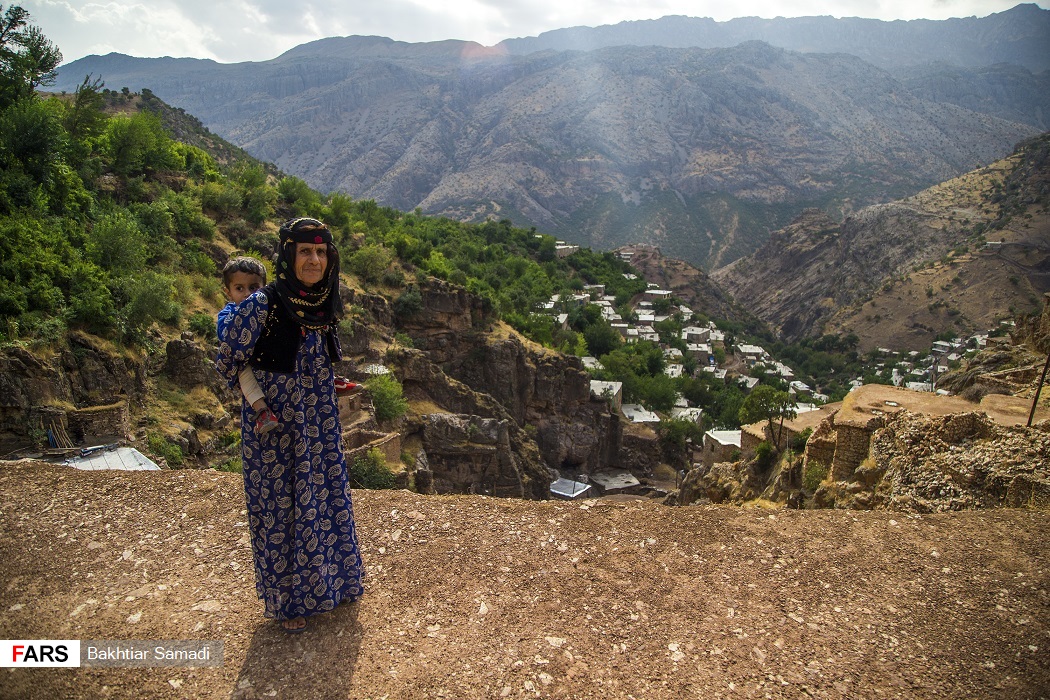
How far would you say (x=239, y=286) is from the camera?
11.9 ft

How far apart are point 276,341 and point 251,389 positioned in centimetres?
29

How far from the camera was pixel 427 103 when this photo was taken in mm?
167625

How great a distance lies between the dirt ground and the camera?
3252mm

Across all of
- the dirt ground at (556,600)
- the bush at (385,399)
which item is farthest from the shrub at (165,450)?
the bush at (385,399)

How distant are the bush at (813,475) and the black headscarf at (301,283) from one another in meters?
8.66

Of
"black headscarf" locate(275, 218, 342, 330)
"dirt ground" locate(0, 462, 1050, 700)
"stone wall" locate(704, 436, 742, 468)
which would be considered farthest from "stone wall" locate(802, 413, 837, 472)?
"black headscarf" locate(275, 218, 342, 330)

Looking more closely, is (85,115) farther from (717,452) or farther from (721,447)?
(717,452)

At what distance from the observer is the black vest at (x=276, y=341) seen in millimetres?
3307

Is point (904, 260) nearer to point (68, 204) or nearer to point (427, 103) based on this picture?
point (68, 204)

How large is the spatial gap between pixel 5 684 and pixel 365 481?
11533 millimetres

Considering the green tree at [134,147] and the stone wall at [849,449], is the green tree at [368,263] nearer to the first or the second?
the green tree at [134,147]

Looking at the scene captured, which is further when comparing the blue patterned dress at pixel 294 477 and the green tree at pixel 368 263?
the green tree at pixel 368 263

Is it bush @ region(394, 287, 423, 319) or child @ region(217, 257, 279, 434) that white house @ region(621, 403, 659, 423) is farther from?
child @ region(217, 257, 279, 434)

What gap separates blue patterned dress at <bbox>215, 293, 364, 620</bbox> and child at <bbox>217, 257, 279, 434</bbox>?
65mm
